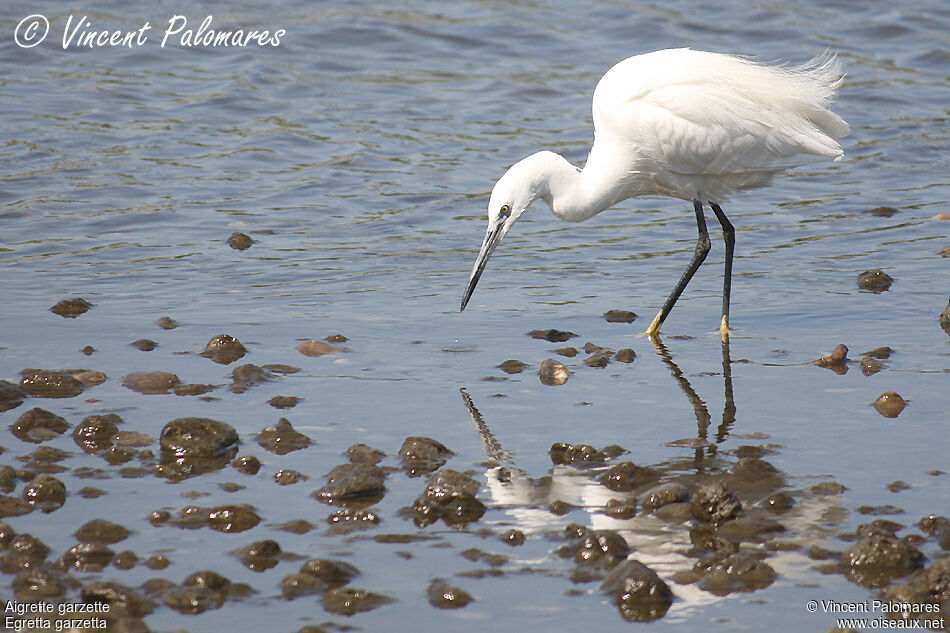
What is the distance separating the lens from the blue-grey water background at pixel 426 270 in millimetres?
4285

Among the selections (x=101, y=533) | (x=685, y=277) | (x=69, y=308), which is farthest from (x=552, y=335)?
(x=101, y=533)

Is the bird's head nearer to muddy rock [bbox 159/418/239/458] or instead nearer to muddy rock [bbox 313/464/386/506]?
muddy rock [bbox 159/418/239/458]

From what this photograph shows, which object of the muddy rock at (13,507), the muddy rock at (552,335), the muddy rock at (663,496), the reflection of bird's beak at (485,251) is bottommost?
the muddy rock at (552,335)

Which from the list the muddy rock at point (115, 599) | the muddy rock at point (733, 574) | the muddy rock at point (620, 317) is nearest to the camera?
the muddy rock at point (115, 599)

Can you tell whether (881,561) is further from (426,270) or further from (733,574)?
(426,270)

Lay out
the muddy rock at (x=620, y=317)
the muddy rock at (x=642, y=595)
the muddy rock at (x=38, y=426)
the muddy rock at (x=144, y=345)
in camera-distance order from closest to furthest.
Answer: the muddy rock at (x=642, y=595) → the muddy rock at (x=38, y=426) → the muddy rock at (x=144, y=345) → the muddy rock at (x=620, y=317)

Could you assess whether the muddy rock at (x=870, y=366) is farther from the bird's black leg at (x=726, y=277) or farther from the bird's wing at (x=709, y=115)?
the bird's wing at (x=709, y=115)

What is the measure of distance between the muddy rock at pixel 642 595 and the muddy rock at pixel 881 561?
61cm

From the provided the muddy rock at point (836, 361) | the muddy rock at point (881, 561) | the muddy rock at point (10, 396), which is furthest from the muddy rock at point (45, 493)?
the muddy rock at point (836, 361)

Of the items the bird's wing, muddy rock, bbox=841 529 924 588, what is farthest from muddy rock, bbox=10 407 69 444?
the bird's wing

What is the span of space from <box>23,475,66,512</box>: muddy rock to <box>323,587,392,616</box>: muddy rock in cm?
Answer: 120

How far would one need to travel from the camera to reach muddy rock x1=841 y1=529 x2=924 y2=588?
3830mm

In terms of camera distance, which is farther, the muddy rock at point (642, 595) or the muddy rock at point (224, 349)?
the muddy rock at point (224, 349)

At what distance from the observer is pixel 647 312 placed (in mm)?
7172
